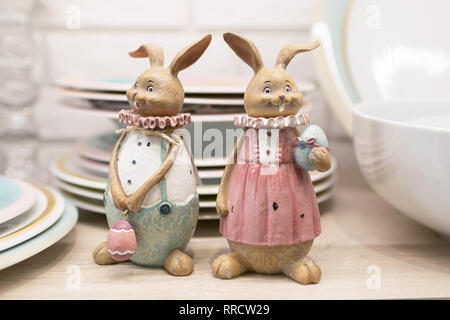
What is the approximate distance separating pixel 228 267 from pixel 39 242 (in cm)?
20

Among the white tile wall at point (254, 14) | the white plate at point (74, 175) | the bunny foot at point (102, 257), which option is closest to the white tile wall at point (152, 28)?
the white tile wall at point (254, 14)

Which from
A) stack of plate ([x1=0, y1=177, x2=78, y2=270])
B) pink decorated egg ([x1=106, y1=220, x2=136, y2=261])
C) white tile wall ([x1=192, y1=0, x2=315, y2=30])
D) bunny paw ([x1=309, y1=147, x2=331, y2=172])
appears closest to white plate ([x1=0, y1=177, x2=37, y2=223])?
stack of plate ([x1=0, y1=177, x2=78, y2=270])

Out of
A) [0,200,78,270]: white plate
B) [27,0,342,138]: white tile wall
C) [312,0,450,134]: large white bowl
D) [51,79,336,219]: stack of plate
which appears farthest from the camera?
[27,0,342,138]: white tile wall

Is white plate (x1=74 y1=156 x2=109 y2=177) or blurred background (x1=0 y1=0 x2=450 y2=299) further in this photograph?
white plate (x1=74 y1=156 x2=109 y2=177)

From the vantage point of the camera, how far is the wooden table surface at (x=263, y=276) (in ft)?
1.62

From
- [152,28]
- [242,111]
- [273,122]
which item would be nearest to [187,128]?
[242,111]

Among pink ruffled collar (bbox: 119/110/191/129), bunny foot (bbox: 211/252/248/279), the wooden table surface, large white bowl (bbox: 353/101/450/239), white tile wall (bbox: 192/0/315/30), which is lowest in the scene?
the wooden table surface

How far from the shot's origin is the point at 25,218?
571mm

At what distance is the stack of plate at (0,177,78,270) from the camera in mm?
507

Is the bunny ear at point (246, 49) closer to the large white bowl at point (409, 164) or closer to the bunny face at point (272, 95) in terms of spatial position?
the bunny face at point (272, 95)

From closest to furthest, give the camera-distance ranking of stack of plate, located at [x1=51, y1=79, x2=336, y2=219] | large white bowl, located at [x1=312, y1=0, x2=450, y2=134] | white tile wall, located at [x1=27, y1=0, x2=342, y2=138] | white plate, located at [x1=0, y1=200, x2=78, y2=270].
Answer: white plate, located at [x1=0, y1=200, x2=78, y2=270] < stack of plate, located at [x1=51, y1=79, x2=336, y2=219] < large white bowl, located at [x1=312, y1=0, x2=450, y2=134] < white tile wall, located at [x1=27, y1=0, x2=342, y2=138]

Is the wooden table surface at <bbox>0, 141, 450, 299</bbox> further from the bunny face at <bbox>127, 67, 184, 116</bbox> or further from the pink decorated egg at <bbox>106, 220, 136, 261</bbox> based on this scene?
the bunny face at <bbox>127, 67, 184, 116</bbox>

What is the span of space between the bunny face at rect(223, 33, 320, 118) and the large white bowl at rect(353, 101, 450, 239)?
0.12m
